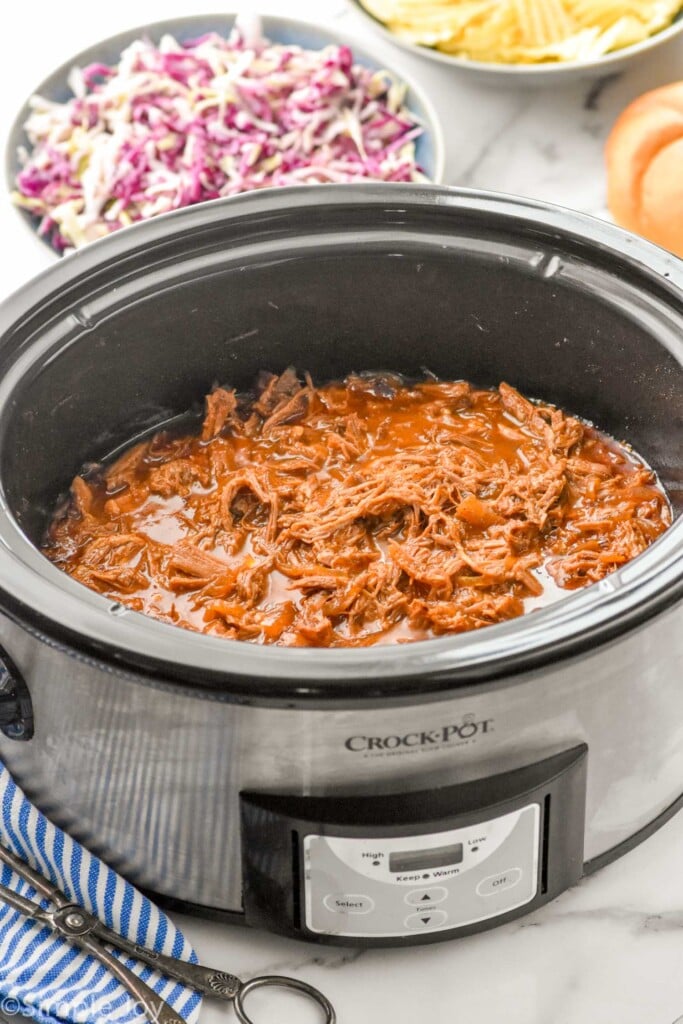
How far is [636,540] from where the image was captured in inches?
77.9

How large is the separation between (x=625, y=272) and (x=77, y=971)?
1.25 meters

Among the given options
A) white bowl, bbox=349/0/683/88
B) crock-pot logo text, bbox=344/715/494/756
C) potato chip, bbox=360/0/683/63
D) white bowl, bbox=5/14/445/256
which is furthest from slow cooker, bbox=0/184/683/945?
potato chip, bbox=360/0/683/63

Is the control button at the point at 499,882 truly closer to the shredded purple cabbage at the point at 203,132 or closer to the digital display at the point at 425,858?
the digital display at the point at 425,858

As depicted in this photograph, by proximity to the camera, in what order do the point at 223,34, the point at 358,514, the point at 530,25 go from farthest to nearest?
1. the point at 223,34
2. the point at 530,25
3. the point at 358,514

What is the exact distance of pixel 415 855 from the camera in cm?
159

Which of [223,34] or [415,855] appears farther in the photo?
[223,34]

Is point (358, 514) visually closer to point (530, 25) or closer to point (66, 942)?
point (66, 942)

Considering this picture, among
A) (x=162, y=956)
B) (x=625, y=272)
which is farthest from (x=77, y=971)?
(x=625, y=272)

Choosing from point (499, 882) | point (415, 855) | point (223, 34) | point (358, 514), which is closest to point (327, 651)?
point (415, 855)

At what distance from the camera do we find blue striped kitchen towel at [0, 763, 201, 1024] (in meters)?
1.61

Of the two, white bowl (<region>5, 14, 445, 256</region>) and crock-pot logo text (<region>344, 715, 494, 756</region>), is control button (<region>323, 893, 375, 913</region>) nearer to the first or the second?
crock-pot logo text (<region>344, 715, 494, 756</region>)

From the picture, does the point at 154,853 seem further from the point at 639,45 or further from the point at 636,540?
the point at 639,45

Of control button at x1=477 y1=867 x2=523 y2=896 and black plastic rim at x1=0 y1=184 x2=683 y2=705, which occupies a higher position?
black plastic rim at x1=0 y1=184 x2=683 y2=705

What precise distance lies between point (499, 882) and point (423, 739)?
0.29 m
